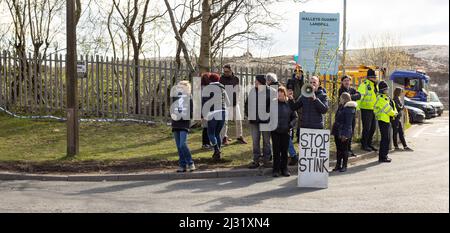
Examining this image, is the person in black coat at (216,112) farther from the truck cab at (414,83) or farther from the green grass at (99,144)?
the truck cab at (414,83)

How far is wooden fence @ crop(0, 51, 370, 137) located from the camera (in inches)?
677

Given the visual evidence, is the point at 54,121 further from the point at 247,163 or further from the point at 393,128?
the point at 393,128

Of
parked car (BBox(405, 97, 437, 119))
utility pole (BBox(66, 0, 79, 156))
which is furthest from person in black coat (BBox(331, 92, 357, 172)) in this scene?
parked car (BBox(405, 97, 437, 119))

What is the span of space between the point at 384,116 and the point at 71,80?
21.6ft

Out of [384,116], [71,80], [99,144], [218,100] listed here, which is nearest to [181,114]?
[218,100]

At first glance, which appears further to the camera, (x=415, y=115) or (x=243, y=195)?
(x=415, y=115)

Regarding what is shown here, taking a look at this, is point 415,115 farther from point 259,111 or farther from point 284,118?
point 284,118

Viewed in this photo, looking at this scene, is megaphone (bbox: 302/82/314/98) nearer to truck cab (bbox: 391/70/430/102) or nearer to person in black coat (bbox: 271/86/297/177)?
person in black coat (bbox: 271/86/297/177)

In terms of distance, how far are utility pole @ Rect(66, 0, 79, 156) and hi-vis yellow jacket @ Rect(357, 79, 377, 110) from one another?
6490 mm

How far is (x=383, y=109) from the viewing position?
12805 millimetres

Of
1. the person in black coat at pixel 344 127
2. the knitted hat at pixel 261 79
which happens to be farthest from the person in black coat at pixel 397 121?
the knitted hat at pixel 261 79

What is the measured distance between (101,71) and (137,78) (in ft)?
3.60

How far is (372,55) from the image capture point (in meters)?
46.2

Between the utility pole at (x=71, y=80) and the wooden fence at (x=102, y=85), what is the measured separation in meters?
5.14
